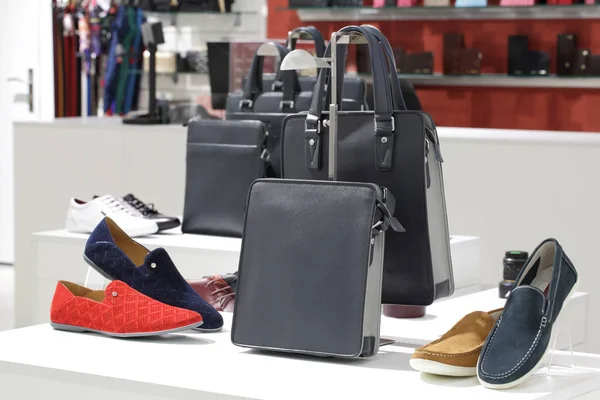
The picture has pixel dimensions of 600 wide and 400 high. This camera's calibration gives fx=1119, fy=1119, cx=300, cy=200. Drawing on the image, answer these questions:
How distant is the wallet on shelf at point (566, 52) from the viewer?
6617mm

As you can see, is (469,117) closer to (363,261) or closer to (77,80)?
(77,80)

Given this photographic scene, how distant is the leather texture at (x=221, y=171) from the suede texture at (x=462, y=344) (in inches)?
61.0

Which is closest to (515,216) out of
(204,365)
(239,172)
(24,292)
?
(239,172)

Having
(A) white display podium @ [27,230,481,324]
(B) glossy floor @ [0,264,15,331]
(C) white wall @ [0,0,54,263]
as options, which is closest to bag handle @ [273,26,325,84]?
(A) white display podium @ [27,230,481,324]

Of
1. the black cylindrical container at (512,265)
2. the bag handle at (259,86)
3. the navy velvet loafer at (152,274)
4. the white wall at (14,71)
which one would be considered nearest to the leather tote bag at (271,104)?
the bag handle at (259,86)

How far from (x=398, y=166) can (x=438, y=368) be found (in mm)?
482

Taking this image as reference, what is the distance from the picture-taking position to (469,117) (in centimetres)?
714

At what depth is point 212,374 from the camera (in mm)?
1943

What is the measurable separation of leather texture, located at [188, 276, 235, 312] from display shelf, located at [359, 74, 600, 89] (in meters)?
4.32

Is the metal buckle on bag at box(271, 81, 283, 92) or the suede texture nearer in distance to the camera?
the suede texture

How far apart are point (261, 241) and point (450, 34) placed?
5.14 meters

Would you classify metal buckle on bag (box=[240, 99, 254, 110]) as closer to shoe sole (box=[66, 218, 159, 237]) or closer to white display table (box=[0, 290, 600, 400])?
shoe sole (box=[66, 218, 159, 237])

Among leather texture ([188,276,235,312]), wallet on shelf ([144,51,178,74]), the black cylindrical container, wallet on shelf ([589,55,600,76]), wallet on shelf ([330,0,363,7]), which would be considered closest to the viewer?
leather texture ([188,276,235,312])

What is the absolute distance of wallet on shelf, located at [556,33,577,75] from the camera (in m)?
6.62
